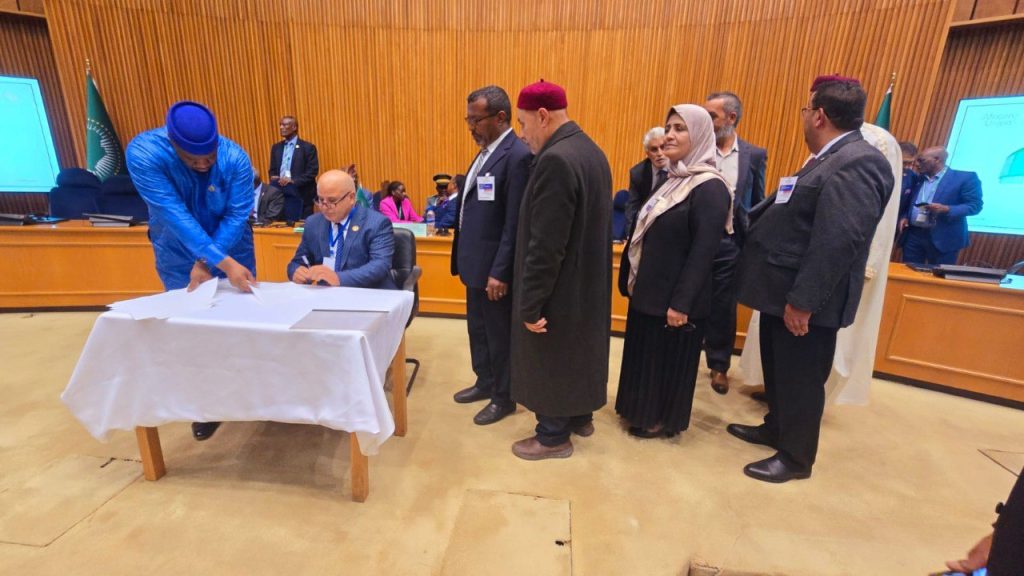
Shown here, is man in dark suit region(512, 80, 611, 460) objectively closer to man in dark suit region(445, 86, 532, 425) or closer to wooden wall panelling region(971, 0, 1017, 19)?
man in dark suit region(445, 86, 532, 425)

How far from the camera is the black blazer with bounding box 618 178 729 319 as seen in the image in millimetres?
1810

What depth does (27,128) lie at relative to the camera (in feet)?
17.3

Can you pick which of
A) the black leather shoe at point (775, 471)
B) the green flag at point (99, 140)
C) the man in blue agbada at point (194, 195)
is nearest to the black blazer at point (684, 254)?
the black leather shoe at point (775, 471)

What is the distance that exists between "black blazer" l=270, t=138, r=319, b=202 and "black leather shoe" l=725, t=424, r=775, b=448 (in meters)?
4.99

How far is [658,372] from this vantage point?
2096mm

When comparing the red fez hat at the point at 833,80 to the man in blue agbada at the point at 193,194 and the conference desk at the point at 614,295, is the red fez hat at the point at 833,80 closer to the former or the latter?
the conference desk at the point at 614,295

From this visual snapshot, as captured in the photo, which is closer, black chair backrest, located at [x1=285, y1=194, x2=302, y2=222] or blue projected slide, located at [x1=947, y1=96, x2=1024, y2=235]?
blue projected slide, located at [x1=947, y1=96, x2=1024, y2=235]

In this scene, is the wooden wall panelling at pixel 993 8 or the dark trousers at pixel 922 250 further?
the wooden wall panelling at pixel 993 8

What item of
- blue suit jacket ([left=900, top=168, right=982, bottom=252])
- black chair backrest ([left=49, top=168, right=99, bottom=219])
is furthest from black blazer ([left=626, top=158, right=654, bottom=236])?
black chair backrest ([left=49, top=168, right=99, bottom=219])

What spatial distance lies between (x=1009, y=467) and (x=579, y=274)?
246 cm

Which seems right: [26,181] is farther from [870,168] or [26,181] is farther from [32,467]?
[870,168]

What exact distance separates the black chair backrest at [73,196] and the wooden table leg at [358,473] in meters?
4.64

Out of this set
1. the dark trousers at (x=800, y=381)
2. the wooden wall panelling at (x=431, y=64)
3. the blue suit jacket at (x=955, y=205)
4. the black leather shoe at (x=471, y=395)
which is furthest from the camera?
the wooden wall panelling at (x=431, y=64)

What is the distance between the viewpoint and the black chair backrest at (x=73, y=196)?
4336 millimetres
